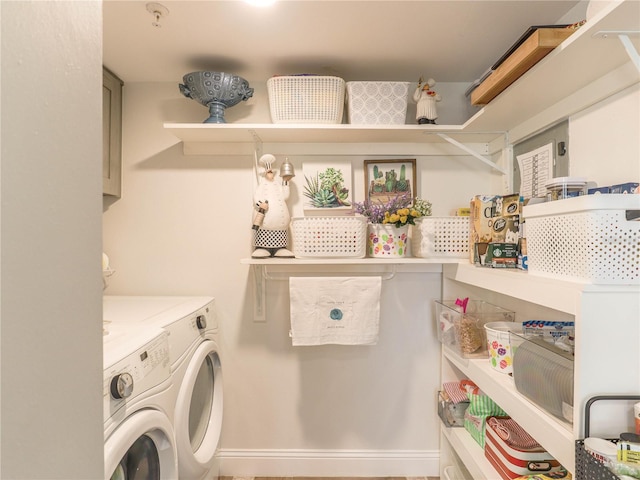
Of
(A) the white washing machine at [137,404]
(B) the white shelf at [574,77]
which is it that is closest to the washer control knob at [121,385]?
(A) the white washing machine at [137,404]

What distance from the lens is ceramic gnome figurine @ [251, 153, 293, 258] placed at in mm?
1650

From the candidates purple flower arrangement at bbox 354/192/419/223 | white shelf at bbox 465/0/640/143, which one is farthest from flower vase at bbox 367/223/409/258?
white shelf at bbox 465/0/640/143

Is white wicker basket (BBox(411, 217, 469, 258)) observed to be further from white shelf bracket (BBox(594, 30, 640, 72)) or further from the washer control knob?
the washer control knob

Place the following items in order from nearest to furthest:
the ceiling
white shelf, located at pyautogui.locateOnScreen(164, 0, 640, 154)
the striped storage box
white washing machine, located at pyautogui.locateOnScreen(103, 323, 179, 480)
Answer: white washing machine, located at pyautogui.locateOnScreen(103, 323, 179, 480), white shelf, located at pyautogui.locateOnScreen(164, 0, 640, 154), the striped storage box, the ceiling

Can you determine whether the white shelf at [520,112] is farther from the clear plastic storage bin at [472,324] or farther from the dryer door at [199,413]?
the dryer door at [199,413]

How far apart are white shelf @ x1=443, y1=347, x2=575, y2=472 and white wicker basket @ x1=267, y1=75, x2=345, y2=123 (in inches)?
46.3

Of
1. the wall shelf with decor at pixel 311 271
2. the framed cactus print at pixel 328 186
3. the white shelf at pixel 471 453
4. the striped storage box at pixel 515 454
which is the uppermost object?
the framed cactus print at pixel 328 186

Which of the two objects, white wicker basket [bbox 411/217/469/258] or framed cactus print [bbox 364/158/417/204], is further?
framed cactus print [bbox 364/158/417/204]

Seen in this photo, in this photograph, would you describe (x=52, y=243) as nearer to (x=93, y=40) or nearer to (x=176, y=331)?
Answer: (x=93, y=40)

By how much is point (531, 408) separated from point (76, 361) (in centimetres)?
106

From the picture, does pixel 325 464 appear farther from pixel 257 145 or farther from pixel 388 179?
pixel 257 145

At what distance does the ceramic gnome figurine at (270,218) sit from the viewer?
165cm

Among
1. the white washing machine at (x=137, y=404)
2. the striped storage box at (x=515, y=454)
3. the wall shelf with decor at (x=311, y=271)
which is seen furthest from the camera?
the wall shelf with decor at (x=311, y=271)

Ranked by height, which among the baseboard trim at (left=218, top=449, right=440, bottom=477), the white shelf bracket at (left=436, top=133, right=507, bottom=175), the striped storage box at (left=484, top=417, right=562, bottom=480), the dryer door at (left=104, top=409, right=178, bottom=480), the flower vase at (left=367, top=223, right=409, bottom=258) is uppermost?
the white shelf bracket at (left=436, top=133, right=507, bottom=175)
